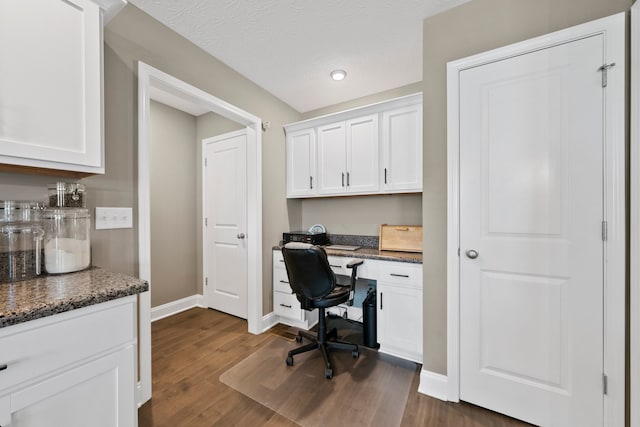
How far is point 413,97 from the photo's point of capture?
229 cm

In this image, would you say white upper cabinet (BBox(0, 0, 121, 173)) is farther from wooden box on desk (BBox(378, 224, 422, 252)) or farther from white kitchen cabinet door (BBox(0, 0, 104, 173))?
wooden box on desk (BBox(378, 224, 422, 252))

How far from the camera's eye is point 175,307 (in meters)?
3.04

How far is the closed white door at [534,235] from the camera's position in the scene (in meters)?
1.31

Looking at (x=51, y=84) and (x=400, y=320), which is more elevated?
(x=51, y=84)

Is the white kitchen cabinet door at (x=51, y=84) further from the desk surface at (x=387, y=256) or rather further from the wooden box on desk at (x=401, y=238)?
the wooden box on desk at (x=401, y=238)

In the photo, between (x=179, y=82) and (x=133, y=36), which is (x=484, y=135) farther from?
(x=133, y=36)

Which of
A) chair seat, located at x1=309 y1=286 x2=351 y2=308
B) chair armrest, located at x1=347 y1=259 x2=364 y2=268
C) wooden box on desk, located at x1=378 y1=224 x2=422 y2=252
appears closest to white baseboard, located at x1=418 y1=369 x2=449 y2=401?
chair seat, located at x1=309 y1=286 x2=351 y2=308

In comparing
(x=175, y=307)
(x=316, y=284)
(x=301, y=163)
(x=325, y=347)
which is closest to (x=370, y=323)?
(x=325, y=347)

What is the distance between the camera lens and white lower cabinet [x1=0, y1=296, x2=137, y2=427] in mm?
738

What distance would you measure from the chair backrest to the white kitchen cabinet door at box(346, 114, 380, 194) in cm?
102

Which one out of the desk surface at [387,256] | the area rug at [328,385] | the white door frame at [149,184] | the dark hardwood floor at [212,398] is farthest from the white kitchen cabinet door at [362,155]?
the dark hardwood floor at [212,398]

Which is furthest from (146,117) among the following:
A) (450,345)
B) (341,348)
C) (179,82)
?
(450,345)

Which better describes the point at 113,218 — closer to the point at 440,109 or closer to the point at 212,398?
the point at 212,398

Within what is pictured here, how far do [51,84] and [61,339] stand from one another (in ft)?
3.37
